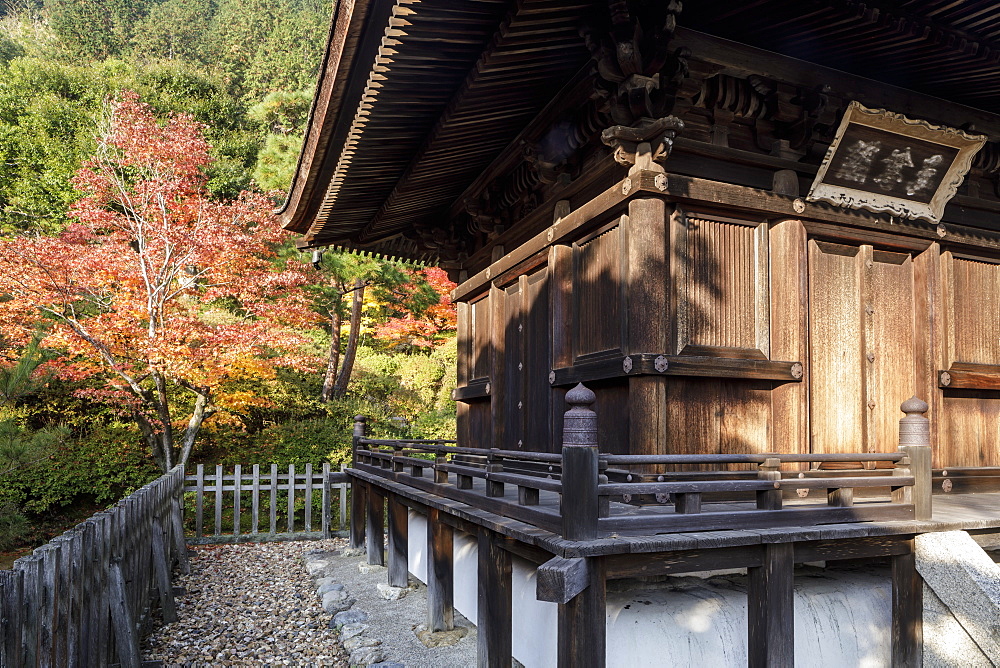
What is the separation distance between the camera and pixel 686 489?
385cm

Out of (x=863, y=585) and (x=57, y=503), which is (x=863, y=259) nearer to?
(x=863, y=585)

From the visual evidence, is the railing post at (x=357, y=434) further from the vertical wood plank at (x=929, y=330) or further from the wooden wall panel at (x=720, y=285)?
the vertical wood plank at (x=929, y=330)

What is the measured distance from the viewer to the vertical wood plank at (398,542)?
8016 mm

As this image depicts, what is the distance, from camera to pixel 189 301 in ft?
48.1

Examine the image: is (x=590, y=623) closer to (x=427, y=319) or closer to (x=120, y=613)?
(x=120, y=613)

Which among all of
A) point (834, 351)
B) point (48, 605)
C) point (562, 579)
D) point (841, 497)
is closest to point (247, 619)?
point (48, 605)

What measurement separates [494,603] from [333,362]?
46.4 ft

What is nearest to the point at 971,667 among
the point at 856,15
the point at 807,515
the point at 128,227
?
the point at 807,515

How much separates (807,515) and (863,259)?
2764 millimetres

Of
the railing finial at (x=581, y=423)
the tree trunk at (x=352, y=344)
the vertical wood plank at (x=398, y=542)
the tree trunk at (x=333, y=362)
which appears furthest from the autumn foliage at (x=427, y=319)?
the railing finial at (x=581, y=423)

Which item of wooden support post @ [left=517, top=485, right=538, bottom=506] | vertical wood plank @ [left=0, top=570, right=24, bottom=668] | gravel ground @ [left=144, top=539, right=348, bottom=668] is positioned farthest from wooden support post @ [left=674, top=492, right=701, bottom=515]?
gravel ground @ [left=144, top=539, right=348, bottom=668]

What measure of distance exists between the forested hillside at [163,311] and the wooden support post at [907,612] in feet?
27.8

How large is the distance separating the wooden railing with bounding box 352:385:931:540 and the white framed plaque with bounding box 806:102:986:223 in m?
2.08

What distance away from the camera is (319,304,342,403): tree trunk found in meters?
17.8
